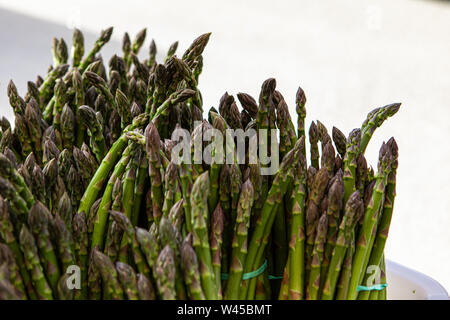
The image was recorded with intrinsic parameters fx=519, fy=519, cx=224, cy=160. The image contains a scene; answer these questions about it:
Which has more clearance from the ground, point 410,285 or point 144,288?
point 144,288

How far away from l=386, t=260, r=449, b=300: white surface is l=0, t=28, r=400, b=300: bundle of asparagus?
9.5 inches

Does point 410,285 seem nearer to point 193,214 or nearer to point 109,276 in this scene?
point 193,214

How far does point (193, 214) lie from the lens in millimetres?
962

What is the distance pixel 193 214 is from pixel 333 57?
4520 millimetres

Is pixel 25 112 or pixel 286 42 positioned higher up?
pixel 286 42

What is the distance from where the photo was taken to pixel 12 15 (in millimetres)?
5383

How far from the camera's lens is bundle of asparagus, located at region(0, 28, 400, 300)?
95 cm

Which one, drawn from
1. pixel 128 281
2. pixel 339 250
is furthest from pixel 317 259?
pixel 128 281

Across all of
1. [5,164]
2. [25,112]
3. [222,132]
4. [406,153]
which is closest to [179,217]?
[222,132]

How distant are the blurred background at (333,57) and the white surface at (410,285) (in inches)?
56.8

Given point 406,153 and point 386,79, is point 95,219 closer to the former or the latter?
point 406,153

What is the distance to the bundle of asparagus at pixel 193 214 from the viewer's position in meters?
0.95

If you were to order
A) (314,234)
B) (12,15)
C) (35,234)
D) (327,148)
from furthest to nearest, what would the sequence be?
(12,15) → (327,148) → (314,234) → (35,234)
